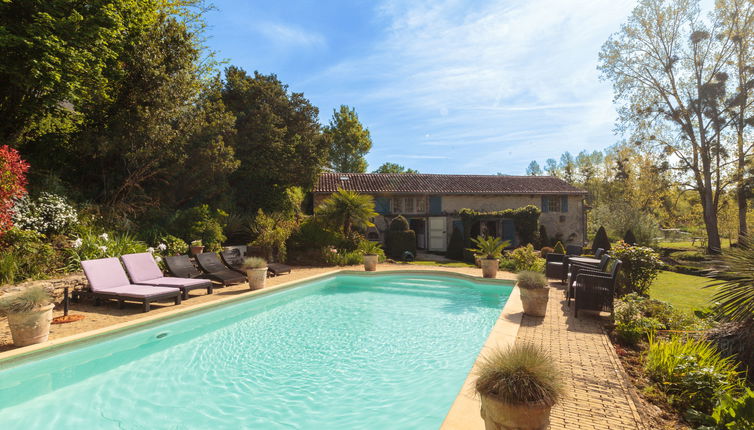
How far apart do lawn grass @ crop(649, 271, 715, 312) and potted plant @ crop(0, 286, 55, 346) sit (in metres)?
11.4

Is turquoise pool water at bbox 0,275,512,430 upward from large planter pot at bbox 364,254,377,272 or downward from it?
downward

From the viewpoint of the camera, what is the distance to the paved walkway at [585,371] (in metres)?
3.09

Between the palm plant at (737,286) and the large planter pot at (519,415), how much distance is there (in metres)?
3.58

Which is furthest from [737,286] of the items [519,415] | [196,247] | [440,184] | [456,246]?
[440,184]

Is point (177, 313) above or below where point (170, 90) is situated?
below

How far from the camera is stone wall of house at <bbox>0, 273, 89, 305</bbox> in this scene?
6.73 metres

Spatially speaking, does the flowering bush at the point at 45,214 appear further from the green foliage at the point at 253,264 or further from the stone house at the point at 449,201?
the stone house at the point at 449,201

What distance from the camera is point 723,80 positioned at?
Answer: 1830 centimetres

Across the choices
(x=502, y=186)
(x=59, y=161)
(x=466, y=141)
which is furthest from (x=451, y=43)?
(x=466, y=141)

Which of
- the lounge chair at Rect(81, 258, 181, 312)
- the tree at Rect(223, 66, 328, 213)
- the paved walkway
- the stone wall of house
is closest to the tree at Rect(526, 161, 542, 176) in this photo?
the tree at Rect(223, 66, 328, 213)

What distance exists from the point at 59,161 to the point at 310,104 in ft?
39.4

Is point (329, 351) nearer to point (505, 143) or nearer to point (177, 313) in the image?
point (177, 313)

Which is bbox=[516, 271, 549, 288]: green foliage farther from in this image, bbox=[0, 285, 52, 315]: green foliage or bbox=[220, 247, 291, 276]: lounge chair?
bbox=[0, 285, 52, 315]: green foliage

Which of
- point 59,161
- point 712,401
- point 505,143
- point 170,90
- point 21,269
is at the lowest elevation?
point 712,401
